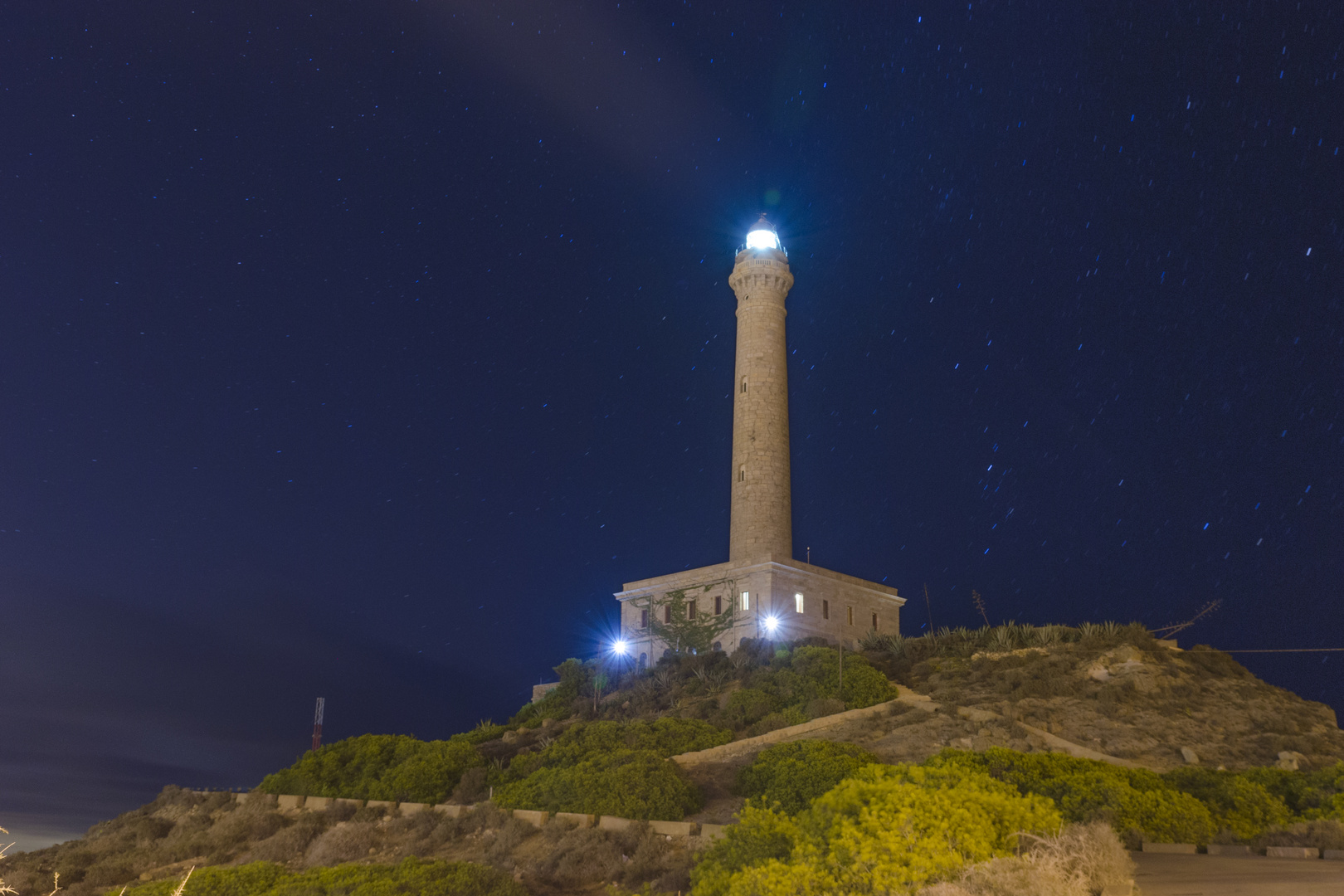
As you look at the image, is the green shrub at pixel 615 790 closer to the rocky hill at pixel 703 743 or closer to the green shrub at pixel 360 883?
the rocky hill at pixel 703 743

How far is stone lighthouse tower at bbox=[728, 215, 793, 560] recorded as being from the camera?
3684 centimetres

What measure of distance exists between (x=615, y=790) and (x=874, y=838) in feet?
24.5

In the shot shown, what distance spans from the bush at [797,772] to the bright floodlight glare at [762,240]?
2965 centimetres

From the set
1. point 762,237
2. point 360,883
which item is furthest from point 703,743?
point 762,237

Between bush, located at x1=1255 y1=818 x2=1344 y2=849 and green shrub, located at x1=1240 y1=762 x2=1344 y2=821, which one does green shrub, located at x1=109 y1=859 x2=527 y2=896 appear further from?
green shrub, located at x1=1240 y1=762 x2=1344 y2=821

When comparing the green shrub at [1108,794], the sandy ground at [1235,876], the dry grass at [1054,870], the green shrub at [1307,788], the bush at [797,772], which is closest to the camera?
the dry grass at [1054,870]

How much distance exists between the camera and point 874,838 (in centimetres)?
839

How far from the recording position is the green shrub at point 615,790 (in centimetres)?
1445

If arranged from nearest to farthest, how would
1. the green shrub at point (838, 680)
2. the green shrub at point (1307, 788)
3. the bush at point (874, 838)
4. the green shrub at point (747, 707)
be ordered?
the bush at point (874, 838)
the green shrub at point (1307, 788)
the green shrub at point (747, 707)
the green shrub at point (838, 680)

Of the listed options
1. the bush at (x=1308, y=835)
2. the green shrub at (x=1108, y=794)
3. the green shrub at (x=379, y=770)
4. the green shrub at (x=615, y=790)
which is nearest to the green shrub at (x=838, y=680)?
the green shrub at (x=615, y=790)

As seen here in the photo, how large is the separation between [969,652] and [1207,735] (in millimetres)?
9152

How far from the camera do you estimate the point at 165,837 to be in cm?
1909

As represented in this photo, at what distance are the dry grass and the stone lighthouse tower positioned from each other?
26448mm

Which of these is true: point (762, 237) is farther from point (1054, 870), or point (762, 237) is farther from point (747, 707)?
point (1054, 870)
